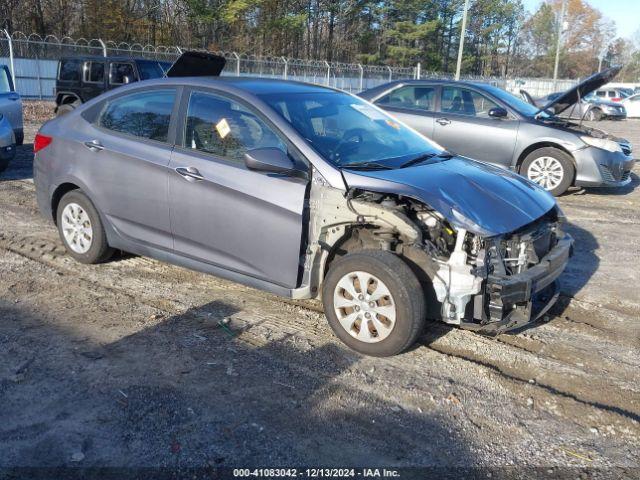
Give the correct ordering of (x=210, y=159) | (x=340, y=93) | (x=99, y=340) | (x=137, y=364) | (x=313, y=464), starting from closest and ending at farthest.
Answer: (x=313, y=464), (x=137, y=364), (x=99, y=340), (x=210, y=159), (x=340, y=93)

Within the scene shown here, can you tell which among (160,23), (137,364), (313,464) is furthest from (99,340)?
(160,23)

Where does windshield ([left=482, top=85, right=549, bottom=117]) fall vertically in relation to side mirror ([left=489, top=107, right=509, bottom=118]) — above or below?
above

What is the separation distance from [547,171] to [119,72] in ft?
37.2

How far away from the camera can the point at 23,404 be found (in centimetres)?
332

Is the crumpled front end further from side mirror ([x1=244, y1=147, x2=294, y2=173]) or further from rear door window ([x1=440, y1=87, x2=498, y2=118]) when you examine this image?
rear door window ([x1=440, y1=87, x2=498, y2=118])

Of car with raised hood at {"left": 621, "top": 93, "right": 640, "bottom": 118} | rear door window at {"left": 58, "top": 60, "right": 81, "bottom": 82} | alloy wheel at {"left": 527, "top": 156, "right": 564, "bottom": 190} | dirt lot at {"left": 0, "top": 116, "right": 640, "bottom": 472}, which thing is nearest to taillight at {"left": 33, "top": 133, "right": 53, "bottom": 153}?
dirt lot at {"left": 0, "top": 116, "right": 640, "bottom": 472}

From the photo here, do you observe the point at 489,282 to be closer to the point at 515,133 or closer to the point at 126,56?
the point at 515,133

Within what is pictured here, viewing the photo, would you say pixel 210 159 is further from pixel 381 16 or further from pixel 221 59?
pixel 381 16

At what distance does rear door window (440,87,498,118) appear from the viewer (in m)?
9.41

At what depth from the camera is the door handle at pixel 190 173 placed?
4.45 m

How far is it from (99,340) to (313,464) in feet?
6.37

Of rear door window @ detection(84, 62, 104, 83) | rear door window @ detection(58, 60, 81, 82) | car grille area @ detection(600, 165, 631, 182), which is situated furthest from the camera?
rear door window @ detection(58, 60, 81, 82)

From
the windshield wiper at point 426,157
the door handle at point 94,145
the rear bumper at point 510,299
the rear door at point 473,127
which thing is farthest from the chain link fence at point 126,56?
the rear bumper at point 510,299

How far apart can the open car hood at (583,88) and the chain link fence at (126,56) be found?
15.9 meters
